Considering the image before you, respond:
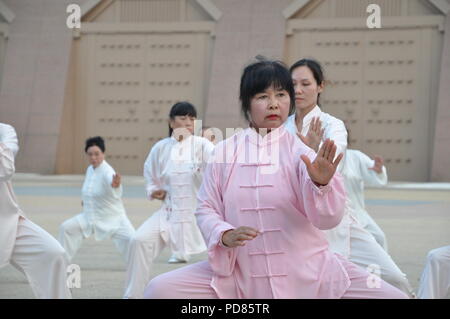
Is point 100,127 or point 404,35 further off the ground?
point 404,35

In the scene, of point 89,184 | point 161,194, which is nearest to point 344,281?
point 161,194

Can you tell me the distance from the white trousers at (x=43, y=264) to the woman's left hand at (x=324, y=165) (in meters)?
2.42

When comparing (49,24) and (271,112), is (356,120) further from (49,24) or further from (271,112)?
(271,112)

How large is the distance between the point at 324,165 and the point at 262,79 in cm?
69

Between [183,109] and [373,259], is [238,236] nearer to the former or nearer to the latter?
[373,259]

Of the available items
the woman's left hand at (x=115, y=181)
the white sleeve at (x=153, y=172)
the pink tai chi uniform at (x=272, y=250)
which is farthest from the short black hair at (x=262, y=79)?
the woman's left hand at (x=115, y=181)

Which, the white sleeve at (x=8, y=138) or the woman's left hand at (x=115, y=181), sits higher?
the white sleeve at (x=8, y=138)

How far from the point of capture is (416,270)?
868 cm

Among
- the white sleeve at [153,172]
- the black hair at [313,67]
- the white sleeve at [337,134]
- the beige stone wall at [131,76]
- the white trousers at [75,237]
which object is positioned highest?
the beige stone wall at [131,76]

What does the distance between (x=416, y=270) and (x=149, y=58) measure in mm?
16762

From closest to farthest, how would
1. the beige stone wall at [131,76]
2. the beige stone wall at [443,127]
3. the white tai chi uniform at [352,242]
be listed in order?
the white tai chi uniform at [352,242] → the beige stone wall at [443,127] → the beige stone wall at [131,76]

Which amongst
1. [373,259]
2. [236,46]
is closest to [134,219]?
[373,259]

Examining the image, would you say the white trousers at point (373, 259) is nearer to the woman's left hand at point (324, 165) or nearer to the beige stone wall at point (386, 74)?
the woman's left hand at point (324, 165)

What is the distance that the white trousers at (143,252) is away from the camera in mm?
7344
